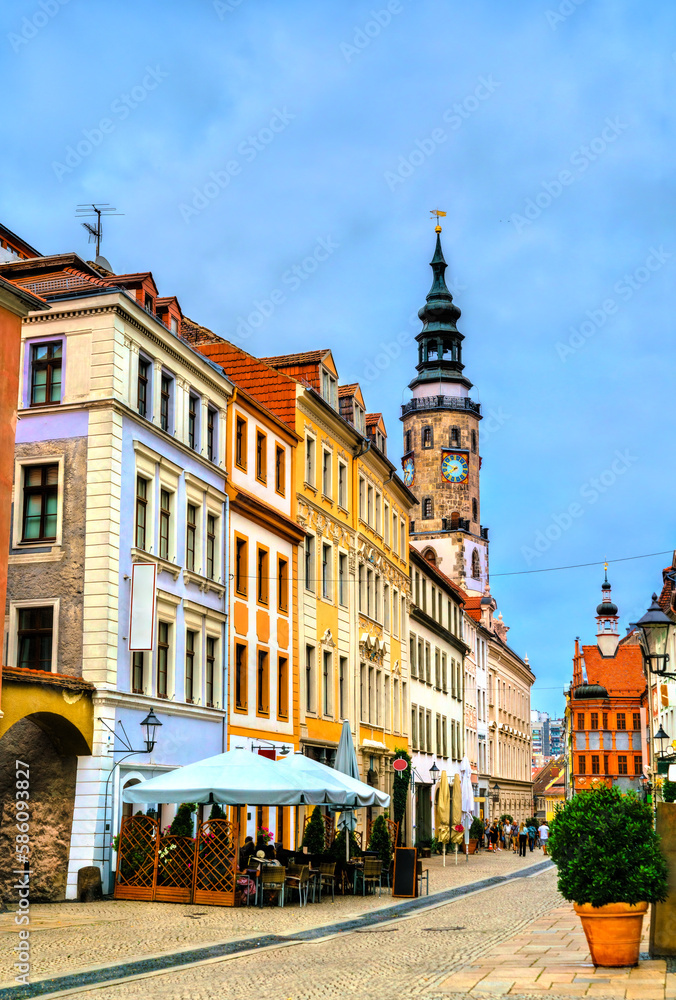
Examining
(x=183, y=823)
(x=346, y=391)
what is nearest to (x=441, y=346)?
(x=346, y=391)

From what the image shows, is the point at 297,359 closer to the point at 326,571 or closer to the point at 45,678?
the point at 326,571

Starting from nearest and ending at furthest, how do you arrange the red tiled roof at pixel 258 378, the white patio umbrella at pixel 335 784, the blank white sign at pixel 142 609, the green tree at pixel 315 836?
1. the white patio umbrella at pixel 335 784
2. the blank white sign at pixel 142 609
3. the green tree at pixel 315 836
4. the red tiled roof at pixel 258 378

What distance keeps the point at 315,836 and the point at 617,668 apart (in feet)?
397

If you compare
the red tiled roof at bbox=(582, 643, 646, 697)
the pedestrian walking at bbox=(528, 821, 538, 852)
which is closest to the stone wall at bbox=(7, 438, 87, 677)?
the pedestrian walking at bbox=(528, 821, 538, 852)

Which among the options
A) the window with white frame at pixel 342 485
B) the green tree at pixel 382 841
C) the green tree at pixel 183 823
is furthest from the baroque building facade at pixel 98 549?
the window with white frame at pixel 342 485

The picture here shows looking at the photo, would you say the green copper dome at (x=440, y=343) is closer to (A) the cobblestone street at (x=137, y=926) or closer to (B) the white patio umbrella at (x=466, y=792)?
(B) the white patio umbrella at (x=466, y=792)

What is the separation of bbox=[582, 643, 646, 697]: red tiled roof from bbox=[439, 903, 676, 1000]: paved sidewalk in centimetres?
12666

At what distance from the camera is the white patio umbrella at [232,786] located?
69.9 ft

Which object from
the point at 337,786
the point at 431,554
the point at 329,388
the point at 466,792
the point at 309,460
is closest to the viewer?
the point at 337,786

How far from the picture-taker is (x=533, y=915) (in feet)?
72.9

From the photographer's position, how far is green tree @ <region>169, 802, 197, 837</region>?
2327 centimetres

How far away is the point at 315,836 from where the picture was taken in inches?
1094

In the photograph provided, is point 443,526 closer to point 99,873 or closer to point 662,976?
point 99,873

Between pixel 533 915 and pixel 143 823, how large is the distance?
7271 millimetres
